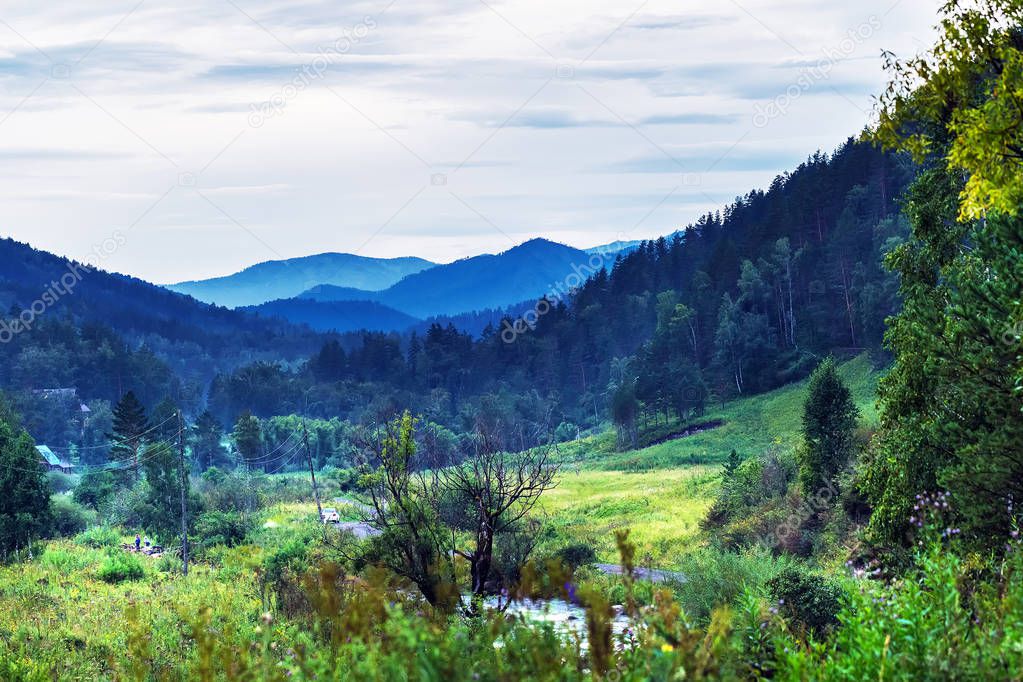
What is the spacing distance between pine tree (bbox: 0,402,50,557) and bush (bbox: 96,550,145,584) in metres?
4.50

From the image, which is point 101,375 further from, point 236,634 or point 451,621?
point 451,621

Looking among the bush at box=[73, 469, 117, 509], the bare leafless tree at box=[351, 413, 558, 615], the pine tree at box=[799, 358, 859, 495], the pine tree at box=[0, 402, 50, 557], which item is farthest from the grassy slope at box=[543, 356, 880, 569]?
the bush at box=[73, 469, 117, 509]

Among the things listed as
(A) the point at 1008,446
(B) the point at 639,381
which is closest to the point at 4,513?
(A) the point at 1008,446

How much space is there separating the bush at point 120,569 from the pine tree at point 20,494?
4499 mm

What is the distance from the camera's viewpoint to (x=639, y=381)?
91188mm

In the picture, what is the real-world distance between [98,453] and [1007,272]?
12187 cm

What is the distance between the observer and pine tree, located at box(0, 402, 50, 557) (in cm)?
3684

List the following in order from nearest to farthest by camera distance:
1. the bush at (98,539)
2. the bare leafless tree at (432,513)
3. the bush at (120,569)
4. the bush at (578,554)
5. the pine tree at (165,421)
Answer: the bare leafless tree at (432,513), the bush at (120,569), the bush at (578,554), the bush at (98,539), the pine tree at (165,421)

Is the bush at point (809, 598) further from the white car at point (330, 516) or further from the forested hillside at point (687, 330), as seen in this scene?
the forested hillside at point (687, 330)

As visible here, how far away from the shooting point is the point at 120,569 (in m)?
32.3

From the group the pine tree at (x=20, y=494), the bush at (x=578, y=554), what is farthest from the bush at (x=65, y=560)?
the bush at (x=578, y=554)

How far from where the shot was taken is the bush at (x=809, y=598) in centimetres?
1264

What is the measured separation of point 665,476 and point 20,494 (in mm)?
36181

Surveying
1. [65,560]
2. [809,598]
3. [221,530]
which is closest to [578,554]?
[65,560]
